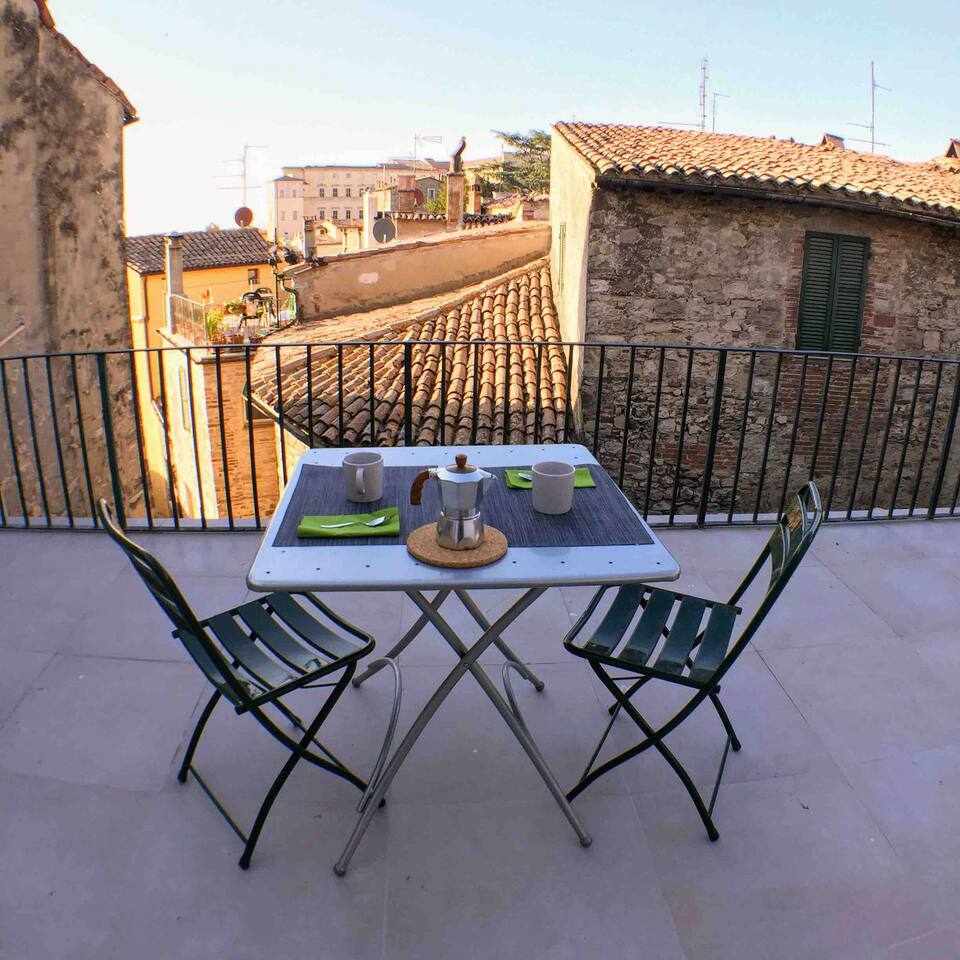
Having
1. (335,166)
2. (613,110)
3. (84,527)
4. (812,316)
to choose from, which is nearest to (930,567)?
(84,527)

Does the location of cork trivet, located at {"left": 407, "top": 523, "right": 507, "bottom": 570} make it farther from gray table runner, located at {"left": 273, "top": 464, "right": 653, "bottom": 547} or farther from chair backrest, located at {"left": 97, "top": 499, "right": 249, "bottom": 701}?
chair backrest, located at {"left": 97, "top": 499, "right": 249, "bottom": 701}

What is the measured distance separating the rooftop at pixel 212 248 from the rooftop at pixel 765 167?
15.7m

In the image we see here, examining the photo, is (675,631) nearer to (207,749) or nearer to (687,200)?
(207,749)

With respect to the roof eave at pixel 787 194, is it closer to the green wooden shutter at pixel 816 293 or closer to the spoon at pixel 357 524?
the green wooden shutter at pixel 816 293

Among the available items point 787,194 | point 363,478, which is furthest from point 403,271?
point 363,478

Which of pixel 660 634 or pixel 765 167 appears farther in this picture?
pixel 765 167

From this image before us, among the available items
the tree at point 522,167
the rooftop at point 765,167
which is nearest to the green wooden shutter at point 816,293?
the rooftop at point 765,167

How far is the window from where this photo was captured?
9.61 m

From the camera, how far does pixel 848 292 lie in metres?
9.83

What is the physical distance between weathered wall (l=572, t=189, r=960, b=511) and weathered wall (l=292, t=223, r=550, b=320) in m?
4.83

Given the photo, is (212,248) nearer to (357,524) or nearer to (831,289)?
(831,289)

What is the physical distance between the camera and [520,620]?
321 cm

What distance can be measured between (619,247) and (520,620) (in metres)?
6.77

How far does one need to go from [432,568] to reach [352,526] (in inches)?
12.7
